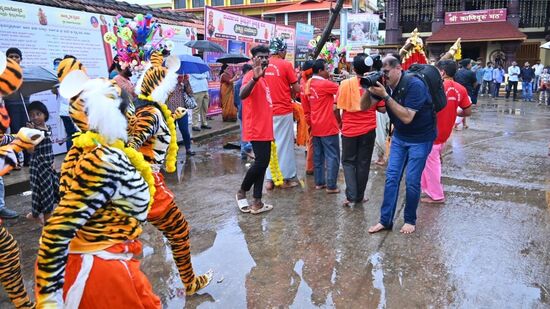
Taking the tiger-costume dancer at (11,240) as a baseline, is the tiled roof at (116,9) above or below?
above

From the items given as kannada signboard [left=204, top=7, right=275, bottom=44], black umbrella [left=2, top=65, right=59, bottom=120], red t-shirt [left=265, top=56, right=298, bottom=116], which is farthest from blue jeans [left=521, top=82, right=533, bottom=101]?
black umbrella [left=2, top=65, right=59, bottom=120]

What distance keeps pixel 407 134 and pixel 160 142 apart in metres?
2.34

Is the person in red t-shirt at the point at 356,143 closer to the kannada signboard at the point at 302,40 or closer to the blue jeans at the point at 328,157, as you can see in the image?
the blue jeans at the point at 328,157

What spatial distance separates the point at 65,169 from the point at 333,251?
2.55m

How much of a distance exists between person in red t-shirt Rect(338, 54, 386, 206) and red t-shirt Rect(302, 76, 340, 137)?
0.40 m

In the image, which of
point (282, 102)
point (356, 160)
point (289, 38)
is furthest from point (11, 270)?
point (289, 38)

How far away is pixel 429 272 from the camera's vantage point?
11.6 ft

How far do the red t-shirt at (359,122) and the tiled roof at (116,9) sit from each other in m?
5.70

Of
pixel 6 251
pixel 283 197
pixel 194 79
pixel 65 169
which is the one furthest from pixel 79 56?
pixel 65 169

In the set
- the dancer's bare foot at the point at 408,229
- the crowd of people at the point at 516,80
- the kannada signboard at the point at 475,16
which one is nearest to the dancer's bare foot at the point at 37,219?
the dancer's bare foot at the point at 408,229

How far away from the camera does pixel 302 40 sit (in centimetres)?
1714

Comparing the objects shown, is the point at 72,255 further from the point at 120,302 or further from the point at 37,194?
the point at 37,194

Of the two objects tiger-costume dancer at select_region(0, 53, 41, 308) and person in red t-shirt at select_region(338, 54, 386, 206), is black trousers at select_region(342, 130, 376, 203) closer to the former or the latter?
person in red t-shirt at select_region(338, 54, 386, 206)

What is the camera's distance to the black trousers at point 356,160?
5070 mm
